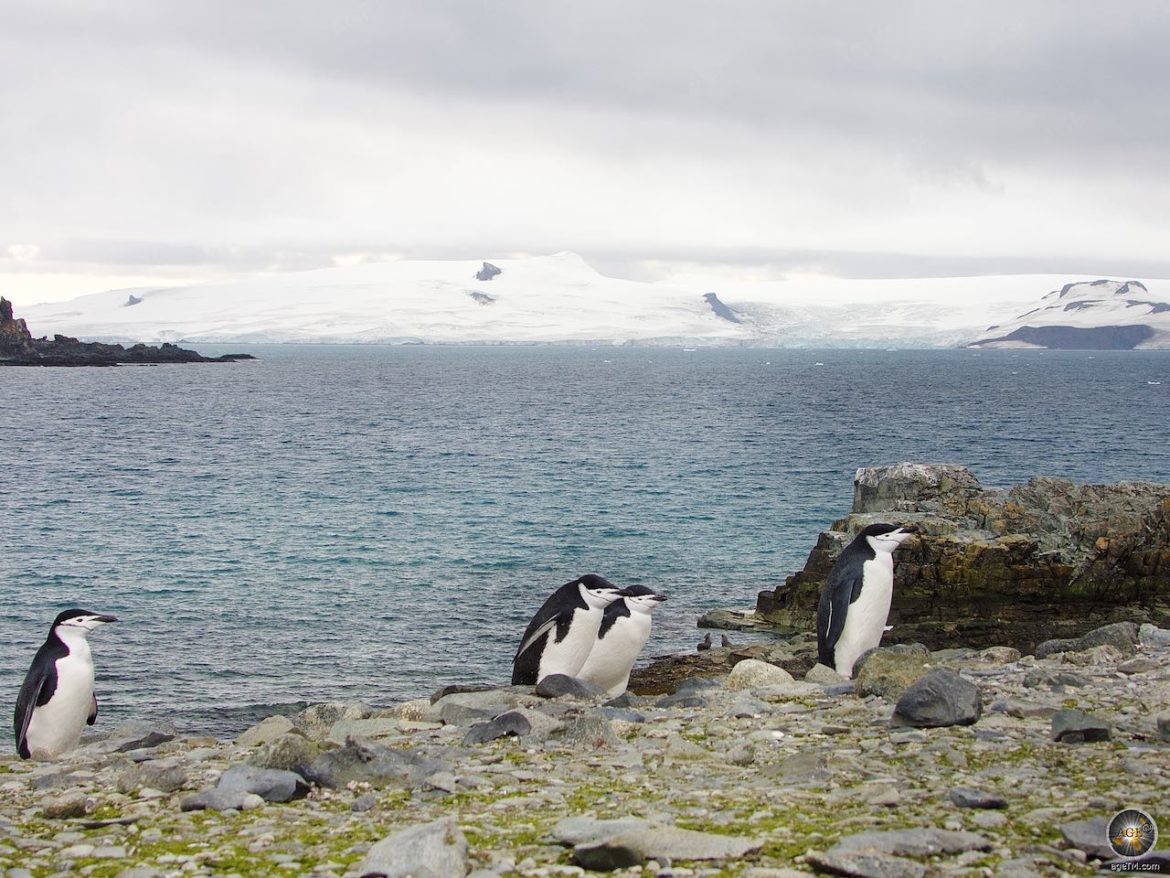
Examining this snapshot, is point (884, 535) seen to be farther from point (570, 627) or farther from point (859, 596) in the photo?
point (570, 627)

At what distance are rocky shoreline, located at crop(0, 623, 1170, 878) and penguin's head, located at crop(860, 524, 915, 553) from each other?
320cm

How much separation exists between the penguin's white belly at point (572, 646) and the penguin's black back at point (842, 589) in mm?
2934

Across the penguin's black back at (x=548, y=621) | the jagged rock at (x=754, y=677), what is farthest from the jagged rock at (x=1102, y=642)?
the penguin's black back at (x=548, y=621)

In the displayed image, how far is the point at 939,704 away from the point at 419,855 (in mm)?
4760

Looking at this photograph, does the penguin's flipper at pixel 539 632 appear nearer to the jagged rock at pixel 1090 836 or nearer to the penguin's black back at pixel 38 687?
the penguin's black back at pixel 38 687

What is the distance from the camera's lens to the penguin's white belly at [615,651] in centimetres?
1450

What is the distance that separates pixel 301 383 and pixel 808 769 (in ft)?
467

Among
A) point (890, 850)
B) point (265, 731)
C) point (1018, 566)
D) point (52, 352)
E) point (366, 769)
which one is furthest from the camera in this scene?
point (52, 352)

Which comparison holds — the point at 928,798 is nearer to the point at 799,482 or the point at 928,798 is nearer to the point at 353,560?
the point at 353,560

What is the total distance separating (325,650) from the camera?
87.4ft

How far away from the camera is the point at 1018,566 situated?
27109 mm

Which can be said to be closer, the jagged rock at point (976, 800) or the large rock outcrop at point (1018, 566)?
the jagged rock at point (976, 800)

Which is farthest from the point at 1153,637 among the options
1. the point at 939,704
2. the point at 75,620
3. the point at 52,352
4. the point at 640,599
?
the point at 52,352

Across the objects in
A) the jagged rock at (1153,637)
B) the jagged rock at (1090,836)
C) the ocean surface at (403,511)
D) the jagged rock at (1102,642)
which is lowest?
the ocean surface at (403,511)
